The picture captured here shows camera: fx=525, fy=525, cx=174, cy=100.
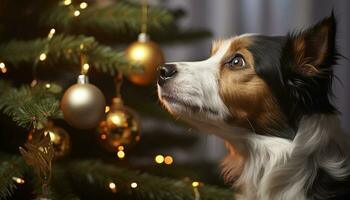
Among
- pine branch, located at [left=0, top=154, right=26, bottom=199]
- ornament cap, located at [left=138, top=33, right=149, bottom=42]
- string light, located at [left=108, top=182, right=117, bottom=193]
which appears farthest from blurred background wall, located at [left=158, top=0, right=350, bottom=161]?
pine branch, located at [left=0, top=154, right=26, bottom=199]

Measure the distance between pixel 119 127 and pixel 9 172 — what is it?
1.24 ft

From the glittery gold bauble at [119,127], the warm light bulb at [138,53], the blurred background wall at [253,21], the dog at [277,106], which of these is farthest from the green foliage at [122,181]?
the blurred background wall at [253,21]

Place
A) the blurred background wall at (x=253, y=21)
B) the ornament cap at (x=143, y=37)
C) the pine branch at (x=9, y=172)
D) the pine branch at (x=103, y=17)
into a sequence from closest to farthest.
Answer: the pine branch at (x=9, y=172), the pine branch at (x=103, y=17), the ornament cap at (x=143, y=37), the blurred background wall at (x=253, y=21)

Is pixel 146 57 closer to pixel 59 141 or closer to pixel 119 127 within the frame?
pixel 119 127

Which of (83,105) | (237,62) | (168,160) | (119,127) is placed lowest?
(168,160)

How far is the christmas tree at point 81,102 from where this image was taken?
131 cm

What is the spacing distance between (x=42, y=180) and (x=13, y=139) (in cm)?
41

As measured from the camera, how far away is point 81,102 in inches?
53.8

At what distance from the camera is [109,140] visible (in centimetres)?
162

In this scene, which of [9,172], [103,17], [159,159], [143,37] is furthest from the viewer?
[159,159]

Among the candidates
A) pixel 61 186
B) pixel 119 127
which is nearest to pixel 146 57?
pixel 119 127

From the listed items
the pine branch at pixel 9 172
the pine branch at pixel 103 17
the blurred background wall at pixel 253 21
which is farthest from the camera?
the blurred background wall at pixel 253 21

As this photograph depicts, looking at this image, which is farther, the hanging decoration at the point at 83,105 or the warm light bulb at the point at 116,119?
the warm light bulb at the point at 116,119

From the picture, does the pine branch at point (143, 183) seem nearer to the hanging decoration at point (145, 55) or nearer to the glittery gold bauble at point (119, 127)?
the glittery gold bauble at point (119, 127)
